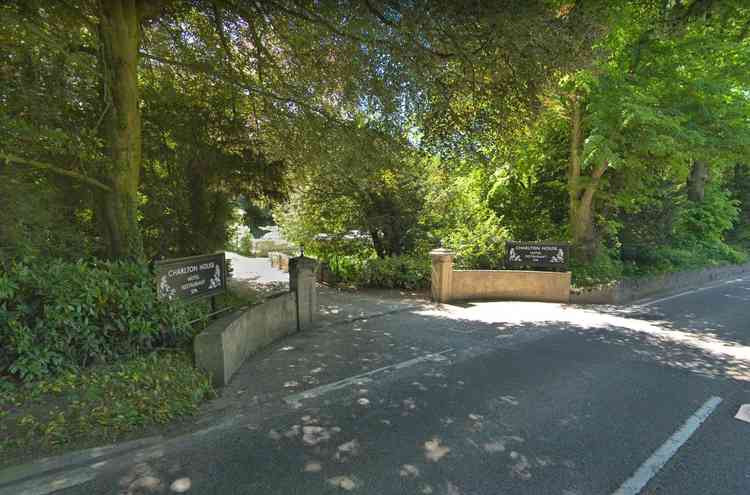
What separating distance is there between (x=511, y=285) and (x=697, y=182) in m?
15.4

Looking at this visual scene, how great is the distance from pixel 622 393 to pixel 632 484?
1929 mm

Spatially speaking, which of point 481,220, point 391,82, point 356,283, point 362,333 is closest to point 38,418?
point 362,333

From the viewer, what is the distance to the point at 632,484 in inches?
122

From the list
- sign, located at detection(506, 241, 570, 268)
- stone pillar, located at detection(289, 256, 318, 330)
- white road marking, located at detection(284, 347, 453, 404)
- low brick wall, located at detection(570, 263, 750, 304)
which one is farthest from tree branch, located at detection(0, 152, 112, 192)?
low brick wall, located at detection(570, 263, 750, 304)

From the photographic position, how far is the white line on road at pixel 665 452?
3.06 meters

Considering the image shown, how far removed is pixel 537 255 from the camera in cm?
1084

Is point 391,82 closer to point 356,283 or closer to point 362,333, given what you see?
point 362,333

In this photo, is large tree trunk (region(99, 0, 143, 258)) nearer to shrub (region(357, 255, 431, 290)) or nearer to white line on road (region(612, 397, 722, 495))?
white line on road (region(612, 397, 722, 495))

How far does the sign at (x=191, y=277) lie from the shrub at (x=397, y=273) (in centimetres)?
626

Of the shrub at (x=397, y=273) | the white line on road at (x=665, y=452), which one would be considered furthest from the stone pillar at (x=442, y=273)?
the white line on road at (x=665, y=452)

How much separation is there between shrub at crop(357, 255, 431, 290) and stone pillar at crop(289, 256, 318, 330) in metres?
4.49

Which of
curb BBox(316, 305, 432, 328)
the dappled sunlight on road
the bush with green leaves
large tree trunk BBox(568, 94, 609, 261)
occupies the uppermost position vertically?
large tree trunk BBox(568, 94, 609, 261)

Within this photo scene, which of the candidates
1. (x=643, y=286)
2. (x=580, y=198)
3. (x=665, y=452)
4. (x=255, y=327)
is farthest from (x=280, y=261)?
(x=665, y=452)

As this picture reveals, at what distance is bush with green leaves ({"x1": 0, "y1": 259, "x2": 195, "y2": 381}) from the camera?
4.03 metres
